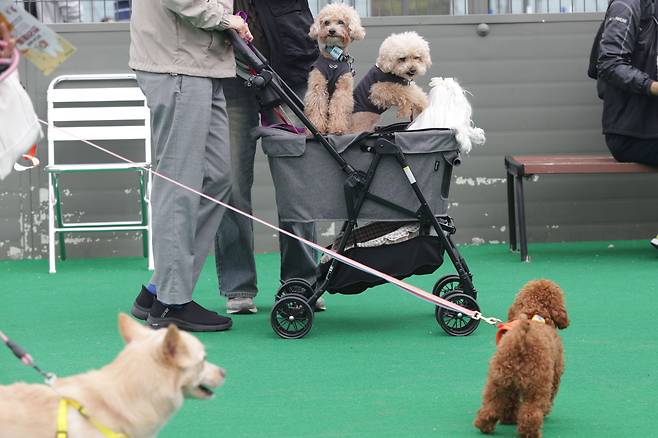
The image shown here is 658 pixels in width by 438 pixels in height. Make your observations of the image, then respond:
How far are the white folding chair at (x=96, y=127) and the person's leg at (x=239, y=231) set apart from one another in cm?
177

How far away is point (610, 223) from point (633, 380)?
172 inches

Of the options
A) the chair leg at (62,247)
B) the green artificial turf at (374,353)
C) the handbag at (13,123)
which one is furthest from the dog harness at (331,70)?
the chair leg at (62,247)

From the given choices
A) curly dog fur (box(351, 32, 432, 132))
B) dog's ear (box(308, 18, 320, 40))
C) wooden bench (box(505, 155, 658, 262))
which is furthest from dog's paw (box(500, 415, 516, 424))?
wooden bench (box(505, 155, 658, 262))

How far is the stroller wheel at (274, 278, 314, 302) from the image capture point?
5.17 m

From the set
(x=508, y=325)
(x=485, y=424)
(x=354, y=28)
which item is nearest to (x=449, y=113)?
(x=354, y=28)

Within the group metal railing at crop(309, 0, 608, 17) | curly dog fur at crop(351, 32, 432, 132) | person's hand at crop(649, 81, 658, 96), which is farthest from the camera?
metal railing at crop(309, 0, 608, 17)

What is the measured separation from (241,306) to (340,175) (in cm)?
97

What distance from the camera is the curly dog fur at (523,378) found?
327cm

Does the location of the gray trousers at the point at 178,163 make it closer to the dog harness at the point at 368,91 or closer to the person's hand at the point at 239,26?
the person's hand at the point at 239,26

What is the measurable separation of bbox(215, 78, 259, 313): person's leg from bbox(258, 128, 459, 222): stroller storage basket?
0.55 meters

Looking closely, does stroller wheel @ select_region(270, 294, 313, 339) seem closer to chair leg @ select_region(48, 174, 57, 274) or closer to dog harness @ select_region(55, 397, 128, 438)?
dog harness @ select_region(55, 397, 128, 438)

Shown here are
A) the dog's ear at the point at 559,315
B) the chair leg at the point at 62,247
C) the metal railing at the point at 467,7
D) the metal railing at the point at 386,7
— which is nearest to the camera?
the dog's ear at the point at 559,315

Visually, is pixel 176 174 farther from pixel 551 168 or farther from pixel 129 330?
pixel 551 168

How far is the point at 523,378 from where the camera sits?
3270 millimetres
